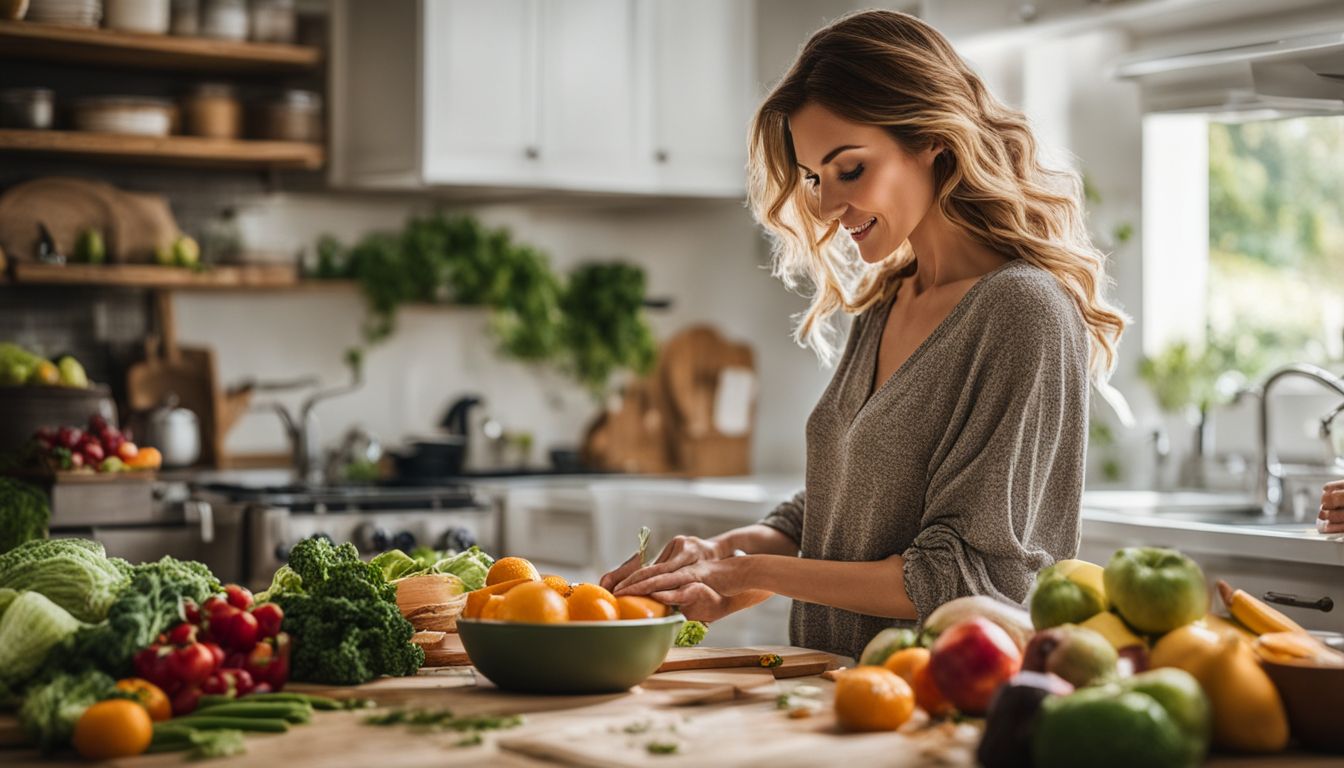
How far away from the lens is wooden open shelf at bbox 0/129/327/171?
4.23 m

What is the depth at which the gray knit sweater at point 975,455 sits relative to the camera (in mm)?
1925

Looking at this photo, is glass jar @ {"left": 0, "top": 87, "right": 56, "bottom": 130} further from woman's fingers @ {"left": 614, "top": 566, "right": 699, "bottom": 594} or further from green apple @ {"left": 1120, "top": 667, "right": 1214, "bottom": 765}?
green apple @ {"left": 1120, "top": 667, "right": 1214, "bottom": 765}

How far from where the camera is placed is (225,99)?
4.52m

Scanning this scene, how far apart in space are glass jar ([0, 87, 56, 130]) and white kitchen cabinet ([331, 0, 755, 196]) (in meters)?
0.85

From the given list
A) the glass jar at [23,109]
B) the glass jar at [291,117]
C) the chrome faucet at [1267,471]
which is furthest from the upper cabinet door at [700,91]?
the chrome faucet at [1267,471]

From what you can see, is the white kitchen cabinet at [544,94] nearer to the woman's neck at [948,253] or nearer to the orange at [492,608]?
the woman's neck at [948,253]

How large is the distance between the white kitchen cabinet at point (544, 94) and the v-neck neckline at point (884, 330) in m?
2.45

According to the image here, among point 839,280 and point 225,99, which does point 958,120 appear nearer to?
point 839,280

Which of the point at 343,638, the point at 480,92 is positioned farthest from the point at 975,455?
the point at 480,92

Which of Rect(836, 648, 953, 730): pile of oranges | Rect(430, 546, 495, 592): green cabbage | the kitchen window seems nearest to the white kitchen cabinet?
the kitchen window

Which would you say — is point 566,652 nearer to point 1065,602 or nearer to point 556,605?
point 556,605

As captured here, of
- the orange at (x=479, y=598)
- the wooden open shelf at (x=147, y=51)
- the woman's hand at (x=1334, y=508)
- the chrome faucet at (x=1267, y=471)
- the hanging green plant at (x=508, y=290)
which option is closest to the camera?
the orange at (x=479, y=598)

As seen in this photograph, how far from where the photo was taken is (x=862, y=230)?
2.14 m

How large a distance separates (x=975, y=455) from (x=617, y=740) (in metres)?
0.70
